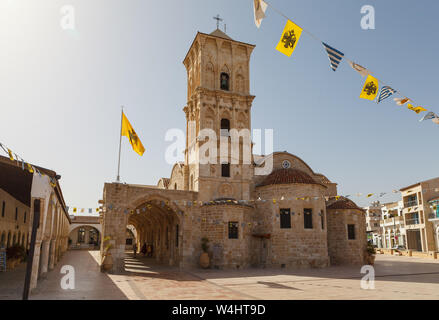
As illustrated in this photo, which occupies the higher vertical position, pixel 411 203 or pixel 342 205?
pixel 411 203

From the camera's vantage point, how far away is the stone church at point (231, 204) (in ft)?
70.9

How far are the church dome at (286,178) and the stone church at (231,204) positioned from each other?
72 mm

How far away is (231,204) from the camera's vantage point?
22047 millimetres

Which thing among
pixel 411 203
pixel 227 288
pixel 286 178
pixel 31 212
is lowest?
pixel 227 288

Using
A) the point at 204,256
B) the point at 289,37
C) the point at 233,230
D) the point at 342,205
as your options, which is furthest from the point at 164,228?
the point at 289,37

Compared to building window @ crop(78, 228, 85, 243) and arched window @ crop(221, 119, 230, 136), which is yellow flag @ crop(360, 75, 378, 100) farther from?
building window @ crop(78, 228, 85, 243)

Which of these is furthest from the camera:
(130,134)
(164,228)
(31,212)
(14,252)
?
(164,228)

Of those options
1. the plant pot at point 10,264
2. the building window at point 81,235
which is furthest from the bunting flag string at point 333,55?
the building window at point 81,235

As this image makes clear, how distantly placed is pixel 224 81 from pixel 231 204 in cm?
1048

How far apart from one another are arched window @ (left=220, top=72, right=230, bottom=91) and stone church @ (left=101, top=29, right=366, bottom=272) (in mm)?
84

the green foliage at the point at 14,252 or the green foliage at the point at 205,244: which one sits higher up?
the green foliage at the point at 205,244

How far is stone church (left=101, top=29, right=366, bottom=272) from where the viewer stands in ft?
70.9

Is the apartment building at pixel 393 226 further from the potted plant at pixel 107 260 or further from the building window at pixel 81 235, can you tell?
the building window at pixel 81 235

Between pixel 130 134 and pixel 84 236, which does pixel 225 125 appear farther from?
pixel 84 236
